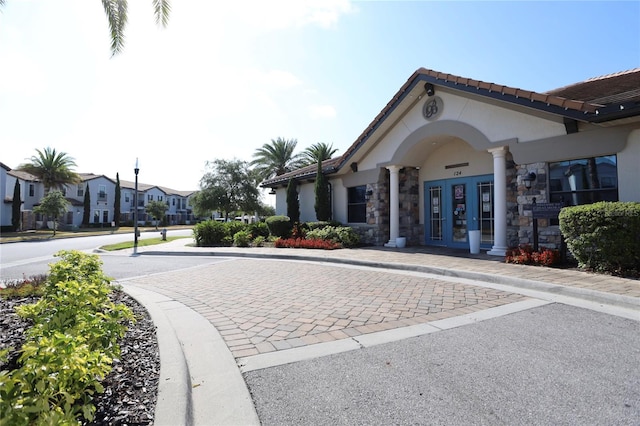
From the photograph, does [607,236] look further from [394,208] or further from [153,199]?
[153,199]

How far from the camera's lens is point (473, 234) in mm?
10844

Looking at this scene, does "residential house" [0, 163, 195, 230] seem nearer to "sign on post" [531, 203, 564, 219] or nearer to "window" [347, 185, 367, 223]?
"window" [347, 185, 367, 223]

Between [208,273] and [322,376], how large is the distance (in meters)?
6.34

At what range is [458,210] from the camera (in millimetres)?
12516

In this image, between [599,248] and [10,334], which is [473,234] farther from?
[10,334]

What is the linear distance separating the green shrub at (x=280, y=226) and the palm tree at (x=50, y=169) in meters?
Result: 37.0

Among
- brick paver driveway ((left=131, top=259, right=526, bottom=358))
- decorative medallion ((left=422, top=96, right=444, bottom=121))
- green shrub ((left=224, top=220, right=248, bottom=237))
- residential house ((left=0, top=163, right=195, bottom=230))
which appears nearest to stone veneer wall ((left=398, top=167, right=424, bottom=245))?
decorative medallion ((left=422, top=96, right=444, bottom=121))

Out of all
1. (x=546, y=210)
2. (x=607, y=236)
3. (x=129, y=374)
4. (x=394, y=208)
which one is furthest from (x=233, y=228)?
(x=129, y=374)

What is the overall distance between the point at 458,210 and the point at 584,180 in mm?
4324

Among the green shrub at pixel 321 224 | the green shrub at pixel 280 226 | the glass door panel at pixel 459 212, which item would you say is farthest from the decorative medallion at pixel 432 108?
the green shrub at pixel 280 226

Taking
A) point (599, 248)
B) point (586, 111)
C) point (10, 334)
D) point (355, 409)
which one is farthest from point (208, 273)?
point (586, 111)

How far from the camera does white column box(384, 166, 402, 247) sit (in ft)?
43.2

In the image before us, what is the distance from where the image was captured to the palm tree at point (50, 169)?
39.4 m

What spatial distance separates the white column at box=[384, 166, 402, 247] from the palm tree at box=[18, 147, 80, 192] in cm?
4300
